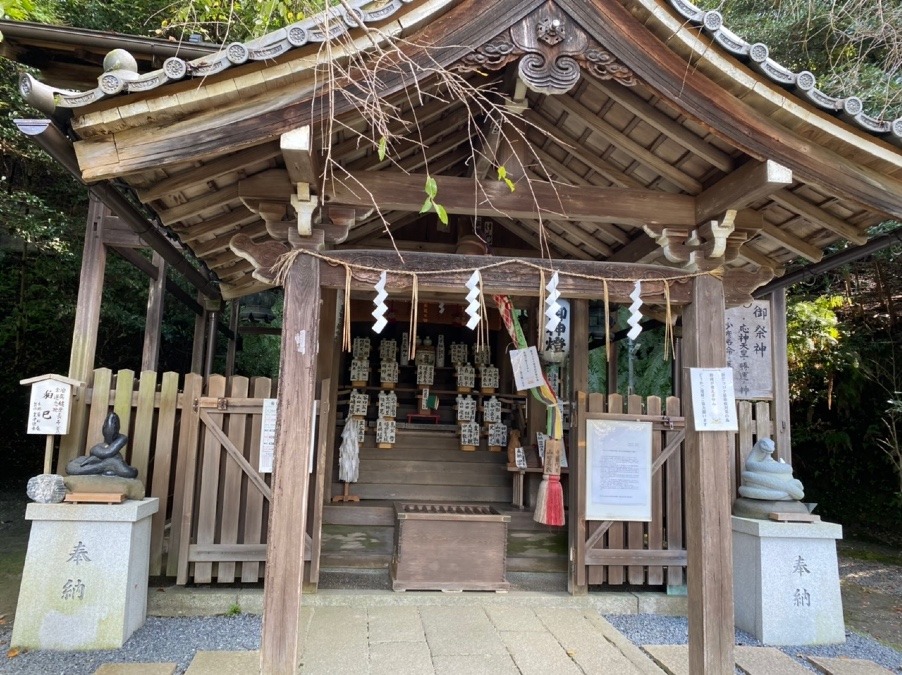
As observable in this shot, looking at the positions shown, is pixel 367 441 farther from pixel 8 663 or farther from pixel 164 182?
pixel 164 182

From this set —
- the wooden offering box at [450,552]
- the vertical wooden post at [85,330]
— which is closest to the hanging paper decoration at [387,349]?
the wooden offering box at [450,552]

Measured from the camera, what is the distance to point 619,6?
3318 mm

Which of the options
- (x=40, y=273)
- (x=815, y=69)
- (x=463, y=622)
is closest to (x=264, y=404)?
(x=463, y=622)

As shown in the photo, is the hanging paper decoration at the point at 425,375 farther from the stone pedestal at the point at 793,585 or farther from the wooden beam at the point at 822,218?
the wooden beam at the point at 822,218

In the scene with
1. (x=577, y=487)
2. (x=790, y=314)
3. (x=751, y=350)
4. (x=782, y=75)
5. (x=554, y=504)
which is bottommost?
(x=554, y=504)

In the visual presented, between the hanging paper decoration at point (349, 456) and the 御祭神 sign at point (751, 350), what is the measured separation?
432 cm

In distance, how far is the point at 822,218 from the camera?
161 inches

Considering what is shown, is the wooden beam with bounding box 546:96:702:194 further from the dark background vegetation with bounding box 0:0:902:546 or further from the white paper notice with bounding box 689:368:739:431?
the dark background vegetation with bounding box 0:0:902:546

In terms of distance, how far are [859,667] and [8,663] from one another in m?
6.36

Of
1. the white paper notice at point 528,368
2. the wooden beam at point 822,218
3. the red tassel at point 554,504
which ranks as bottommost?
the red tassel at point 554,504

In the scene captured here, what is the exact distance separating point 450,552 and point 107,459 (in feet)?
10.4

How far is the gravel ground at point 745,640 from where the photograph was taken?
4.80 m

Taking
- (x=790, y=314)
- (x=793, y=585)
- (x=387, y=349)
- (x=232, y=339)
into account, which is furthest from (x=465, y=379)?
(x=793, y=585)

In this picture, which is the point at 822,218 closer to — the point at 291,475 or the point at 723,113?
the point at 723,113
